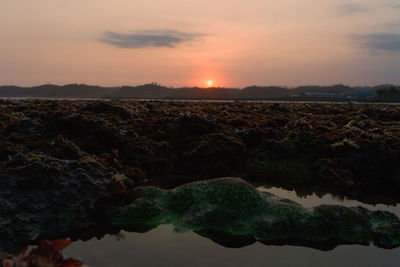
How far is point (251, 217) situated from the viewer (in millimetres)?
11312

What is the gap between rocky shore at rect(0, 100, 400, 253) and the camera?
36.8ft

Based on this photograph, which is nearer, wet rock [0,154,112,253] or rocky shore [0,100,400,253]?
wet rock [0,154,112,253]

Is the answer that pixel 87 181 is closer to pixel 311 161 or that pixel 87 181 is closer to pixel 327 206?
pixel 327 206

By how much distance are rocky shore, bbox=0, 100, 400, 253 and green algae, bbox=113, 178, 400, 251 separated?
1533 millimetres

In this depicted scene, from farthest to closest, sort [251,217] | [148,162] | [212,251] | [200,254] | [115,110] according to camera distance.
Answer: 1. [115,110]
2. [148,162]
3. [251,217]
4. [212,251]
5. [200,254]

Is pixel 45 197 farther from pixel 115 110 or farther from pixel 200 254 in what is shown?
pixel 115 110

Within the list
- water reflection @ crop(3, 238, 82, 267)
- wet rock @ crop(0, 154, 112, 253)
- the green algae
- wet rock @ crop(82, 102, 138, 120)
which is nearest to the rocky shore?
wet rock @ crop(0, 154, 112, 253)

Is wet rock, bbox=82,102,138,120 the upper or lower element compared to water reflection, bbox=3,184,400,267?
upper

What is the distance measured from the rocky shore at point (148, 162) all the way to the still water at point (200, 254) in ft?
5.27

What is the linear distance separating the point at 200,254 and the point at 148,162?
10378 millimetres

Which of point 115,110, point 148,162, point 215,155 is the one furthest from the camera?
point 115,110

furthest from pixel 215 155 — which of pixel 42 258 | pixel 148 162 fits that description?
pixel 42 258

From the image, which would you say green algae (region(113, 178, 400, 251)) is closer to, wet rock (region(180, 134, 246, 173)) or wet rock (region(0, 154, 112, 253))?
wet rock (region(0, 154, 112, 253))

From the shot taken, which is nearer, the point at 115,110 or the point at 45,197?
the point at 45,197
